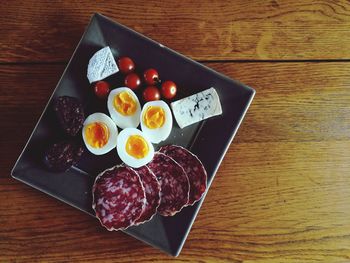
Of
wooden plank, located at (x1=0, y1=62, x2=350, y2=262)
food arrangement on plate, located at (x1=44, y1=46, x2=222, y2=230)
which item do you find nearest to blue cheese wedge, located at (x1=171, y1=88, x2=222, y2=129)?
food arrangement on plate, located at (x1=44, y1=46, x2=222, y2=230)

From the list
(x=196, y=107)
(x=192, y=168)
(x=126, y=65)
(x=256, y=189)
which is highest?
(x=126, y=65)

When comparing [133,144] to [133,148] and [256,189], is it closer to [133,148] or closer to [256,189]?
[133,148]

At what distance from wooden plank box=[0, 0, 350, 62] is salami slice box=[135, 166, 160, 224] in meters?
0.32

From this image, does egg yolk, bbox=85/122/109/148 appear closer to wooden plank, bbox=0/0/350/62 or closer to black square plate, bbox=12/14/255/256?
black square plate, bbox=12/14/255/256

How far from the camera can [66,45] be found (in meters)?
1.21

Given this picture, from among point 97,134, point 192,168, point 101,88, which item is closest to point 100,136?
point 97,134

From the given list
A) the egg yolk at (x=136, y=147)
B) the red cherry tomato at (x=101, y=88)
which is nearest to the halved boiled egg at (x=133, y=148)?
the egg yolk at (x=136, y=147)

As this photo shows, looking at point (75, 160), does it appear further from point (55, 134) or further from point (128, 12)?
point (128, 12)

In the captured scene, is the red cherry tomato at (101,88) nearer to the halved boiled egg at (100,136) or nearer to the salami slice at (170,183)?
the halved boiled egg at (100,136)

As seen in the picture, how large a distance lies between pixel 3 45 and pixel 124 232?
20.7 inches

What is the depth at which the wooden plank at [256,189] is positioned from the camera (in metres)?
1.17

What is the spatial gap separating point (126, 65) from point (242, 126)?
0.32 metres

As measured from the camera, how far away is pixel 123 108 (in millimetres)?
1144

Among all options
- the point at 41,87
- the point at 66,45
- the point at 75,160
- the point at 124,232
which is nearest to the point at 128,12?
the point at 66,45
